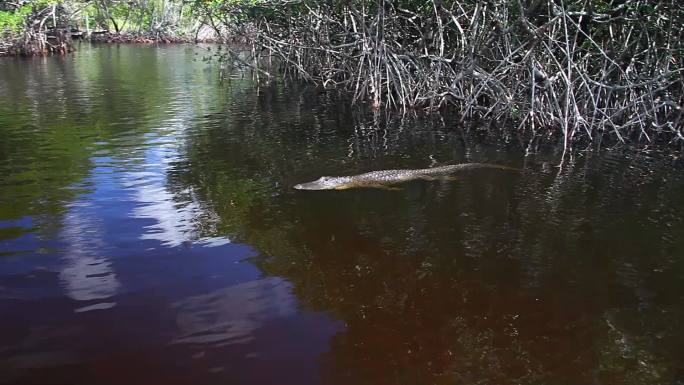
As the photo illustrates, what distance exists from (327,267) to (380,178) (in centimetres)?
319

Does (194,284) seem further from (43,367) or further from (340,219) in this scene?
(340,219)

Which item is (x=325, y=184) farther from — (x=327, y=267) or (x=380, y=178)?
(x=327, y=267)

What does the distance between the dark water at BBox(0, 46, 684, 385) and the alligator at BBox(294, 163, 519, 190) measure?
0.21 meters

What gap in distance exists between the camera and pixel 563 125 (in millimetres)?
12367

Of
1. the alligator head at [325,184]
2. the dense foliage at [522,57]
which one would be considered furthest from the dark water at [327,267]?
the dense foliage at [522,57]

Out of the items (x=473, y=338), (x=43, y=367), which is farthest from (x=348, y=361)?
(x=43, y=367)

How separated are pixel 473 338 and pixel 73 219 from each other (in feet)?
16.8

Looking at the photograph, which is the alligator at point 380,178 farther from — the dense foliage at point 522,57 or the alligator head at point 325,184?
the dense foliage at point 522,57

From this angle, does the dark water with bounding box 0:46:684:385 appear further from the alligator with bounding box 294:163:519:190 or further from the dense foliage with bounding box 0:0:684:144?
the dense foliage with bounding box 0:0:684:144

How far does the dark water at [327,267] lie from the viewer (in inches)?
179

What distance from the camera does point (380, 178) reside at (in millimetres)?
9102

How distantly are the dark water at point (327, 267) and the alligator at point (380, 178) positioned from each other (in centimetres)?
21

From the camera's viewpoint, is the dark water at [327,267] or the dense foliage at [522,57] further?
the dense foliage at [522,57]

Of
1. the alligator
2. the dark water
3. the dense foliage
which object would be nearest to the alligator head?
the alligator
